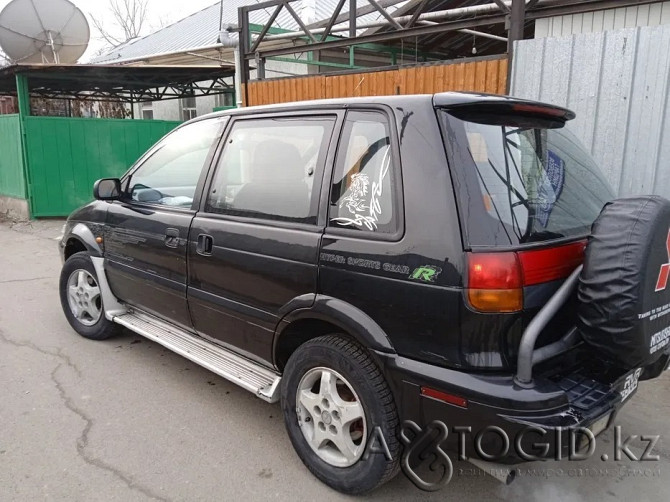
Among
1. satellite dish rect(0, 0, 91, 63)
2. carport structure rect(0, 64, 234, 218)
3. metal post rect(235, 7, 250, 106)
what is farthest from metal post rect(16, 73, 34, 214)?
metal post rect(235, 7, 250, 106)

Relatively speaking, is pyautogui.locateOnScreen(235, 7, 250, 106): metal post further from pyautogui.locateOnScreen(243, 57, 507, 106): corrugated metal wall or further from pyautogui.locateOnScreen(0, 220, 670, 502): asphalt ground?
pyautogui.locateOnScreen(0, 220, 670, 502): asphalt ground

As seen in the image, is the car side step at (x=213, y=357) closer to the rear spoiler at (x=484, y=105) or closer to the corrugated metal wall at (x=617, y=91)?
the rear spoiler at (x=484, y=105)

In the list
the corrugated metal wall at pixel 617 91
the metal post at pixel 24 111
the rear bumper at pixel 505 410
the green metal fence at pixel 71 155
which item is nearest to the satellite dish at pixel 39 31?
the metal post at pixel 24 111

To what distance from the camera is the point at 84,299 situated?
4.70m

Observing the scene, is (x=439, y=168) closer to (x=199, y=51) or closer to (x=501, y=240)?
(x=501, y=240)

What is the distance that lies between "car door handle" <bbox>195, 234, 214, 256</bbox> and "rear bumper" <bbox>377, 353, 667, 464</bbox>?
4.58ft

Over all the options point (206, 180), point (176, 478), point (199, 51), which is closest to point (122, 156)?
point (199, 51)

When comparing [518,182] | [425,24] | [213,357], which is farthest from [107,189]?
[425,24]

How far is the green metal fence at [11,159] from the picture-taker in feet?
35.5

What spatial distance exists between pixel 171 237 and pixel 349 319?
5.37 ft

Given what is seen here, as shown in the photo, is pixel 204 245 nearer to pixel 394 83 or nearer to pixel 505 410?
pixel 505 410

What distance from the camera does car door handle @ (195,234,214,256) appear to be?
333 cm

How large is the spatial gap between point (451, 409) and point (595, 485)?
125 cm

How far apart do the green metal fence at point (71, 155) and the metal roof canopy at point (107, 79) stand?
0.94m
